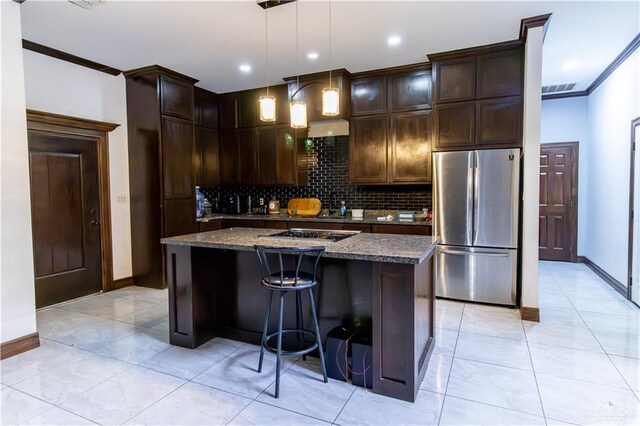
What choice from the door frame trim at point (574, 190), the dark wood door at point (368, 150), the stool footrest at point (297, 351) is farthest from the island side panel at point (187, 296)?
the door frame trim at point (574, 190)

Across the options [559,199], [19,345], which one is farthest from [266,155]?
[559,199]

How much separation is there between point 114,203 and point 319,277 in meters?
3.36

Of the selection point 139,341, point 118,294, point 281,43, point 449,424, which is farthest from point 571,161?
point 118,294

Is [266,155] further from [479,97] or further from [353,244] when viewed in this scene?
[353,244]

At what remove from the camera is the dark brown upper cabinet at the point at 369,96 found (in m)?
→ 4.55

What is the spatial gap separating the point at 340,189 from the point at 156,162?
2.45m

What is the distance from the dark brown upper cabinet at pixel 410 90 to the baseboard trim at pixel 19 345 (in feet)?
14.0

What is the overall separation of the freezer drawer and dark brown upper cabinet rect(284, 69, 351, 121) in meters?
2.17

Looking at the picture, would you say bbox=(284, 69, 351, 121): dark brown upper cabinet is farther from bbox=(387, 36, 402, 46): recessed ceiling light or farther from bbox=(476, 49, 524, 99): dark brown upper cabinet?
bbox=(476, 49, 524, 99): dark brown upper cabinet

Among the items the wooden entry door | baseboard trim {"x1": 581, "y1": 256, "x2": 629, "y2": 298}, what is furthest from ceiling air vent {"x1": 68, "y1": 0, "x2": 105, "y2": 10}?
the wooden entry door

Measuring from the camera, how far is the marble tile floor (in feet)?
6.56

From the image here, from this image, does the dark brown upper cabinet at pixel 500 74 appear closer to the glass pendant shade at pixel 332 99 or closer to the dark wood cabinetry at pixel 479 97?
the dark wood cabinetry at pixel 479 97

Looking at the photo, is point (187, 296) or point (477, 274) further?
point (477, 274)

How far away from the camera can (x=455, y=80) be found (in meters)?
4.05
